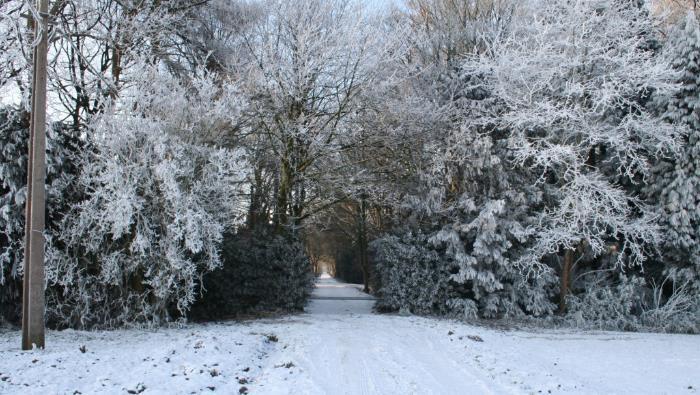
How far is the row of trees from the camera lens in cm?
1023

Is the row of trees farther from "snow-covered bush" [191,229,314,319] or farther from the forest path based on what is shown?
the forest path

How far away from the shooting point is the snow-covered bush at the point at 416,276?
41.4 ft

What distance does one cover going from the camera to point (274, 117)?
12.9m

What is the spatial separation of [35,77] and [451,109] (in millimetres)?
8905

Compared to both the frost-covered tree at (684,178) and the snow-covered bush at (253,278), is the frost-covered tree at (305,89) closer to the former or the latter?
the snow-covered bush at (253,278)

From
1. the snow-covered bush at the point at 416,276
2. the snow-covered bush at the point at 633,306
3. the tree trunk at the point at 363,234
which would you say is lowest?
the snow-covered bush at the point at 633,306

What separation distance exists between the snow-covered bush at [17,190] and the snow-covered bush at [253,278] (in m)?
3.32

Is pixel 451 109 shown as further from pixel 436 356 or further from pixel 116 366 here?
pixel 116 366

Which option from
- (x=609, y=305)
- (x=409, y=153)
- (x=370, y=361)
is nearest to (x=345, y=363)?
(x=370, y=361)

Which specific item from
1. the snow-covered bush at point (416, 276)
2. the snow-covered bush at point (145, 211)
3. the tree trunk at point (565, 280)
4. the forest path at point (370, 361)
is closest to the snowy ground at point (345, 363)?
the forest path at point (370, 361)

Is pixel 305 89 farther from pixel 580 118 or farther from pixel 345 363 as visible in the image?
pixel 345 363

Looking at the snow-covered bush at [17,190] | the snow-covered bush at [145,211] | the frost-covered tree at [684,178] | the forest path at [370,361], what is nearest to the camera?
the forest path at [370,361]

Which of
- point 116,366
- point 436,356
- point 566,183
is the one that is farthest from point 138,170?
point 566,183

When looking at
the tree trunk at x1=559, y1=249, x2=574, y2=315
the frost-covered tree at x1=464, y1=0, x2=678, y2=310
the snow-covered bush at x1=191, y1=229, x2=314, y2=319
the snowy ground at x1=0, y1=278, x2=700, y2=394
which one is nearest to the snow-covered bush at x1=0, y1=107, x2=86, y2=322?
the snowy ground at x1=0, y1=278, x2=700, y2=394
